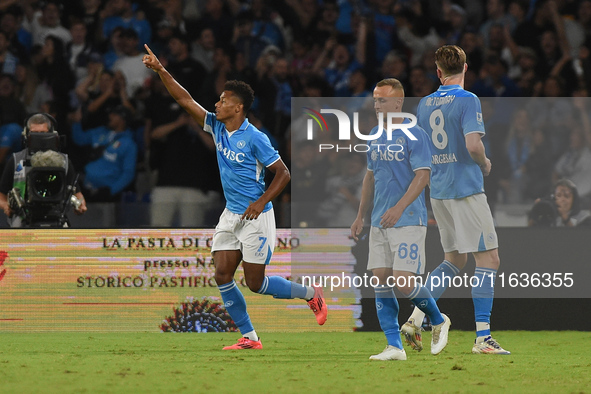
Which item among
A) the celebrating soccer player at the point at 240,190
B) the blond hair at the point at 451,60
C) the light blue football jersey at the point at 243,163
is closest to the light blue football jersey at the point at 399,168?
the blond hair at the point at 451,60

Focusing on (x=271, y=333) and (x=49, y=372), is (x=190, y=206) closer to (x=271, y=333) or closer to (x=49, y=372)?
(x=271, y=333)

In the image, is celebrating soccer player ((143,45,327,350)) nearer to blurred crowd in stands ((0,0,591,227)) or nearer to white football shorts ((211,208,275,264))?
white football shorts ((211,208,275,264))

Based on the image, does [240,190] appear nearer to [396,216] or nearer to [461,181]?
[396,216]

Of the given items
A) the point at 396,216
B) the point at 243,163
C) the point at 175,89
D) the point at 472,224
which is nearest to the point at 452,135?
the point at 472,224

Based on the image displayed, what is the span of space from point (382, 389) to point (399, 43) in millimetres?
8109

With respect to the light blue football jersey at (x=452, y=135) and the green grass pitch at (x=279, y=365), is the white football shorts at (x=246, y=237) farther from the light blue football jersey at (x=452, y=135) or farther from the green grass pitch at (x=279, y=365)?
the light blue football jersey at (x=452, y=135)

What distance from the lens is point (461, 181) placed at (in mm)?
7523

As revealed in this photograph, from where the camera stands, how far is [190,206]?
10.3 metres

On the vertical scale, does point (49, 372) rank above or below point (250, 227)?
below

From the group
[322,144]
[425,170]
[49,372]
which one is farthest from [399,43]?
[49,372]

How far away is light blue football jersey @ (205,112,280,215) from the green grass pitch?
1238 millimetres

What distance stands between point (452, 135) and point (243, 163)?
5.59 feet

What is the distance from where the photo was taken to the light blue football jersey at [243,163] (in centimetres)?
736

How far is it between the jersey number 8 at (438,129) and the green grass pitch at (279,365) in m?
1.70
